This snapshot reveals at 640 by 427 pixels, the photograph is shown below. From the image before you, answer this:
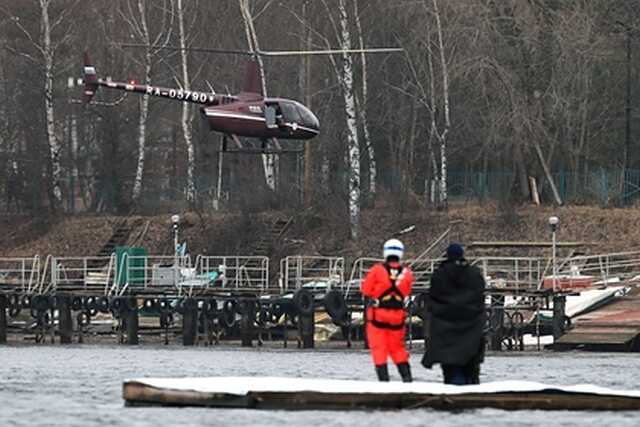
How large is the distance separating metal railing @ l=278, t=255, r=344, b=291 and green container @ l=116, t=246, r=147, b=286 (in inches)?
166

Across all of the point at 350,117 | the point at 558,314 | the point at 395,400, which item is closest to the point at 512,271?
the point at 350,117

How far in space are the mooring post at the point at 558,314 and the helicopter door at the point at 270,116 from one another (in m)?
10.5

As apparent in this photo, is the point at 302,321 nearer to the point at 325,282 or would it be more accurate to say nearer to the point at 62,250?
the point at 325,282

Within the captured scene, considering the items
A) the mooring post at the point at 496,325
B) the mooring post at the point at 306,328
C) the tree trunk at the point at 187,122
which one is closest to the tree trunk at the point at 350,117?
the tree trunk at the point at 187,122

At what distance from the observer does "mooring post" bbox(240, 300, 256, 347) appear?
6119 centimetres

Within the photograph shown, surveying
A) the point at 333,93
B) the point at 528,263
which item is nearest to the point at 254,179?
the point at 333,93

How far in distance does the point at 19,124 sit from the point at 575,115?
25939mm

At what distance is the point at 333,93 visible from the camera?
287ft

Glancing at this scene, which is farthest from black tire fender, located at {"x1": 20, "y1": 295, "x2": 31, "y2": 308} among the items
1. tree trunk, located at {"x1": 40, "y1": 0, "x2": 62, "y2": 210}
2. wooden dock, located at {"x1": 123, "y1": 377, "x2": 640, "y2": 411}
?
wooden dock, located at {"x1": 123, "y1": 377, "x2": 640, "y2": 411}

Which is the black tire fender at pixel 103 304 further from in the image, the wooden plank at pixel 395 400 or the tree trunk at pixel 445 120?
the wooden plank at pixel 395 400

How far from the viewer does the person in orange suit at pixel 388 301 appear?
28.7 metres

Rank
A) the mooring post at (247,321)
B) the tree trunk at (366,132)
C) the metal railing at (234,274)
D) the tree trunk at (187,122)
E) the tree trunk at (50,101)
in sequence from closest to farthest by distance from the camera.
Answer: the mooring post at (247,321) < the metal railing at (234,274) < the tree trunk at (366,132) < the tree trunk at (187,122) < the tree trunk at (50,101)

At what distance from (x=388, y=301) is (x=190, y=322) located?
3391 cm

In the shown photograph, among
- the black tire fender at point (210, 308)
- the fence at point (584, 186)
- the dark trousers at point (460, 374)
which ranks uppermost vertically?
the fence at point (584, 186)
